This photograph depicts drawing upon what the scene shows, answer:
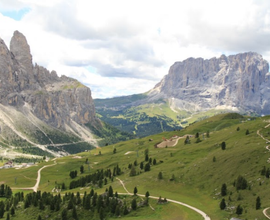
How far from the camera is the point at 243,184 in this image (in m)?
82.6

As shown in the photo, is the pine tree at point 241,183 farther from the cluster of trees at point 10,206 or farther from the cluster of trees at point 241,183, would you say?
the cluster of trees at point 10,206

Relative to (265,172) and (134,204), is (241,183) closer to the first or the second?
(265,172)

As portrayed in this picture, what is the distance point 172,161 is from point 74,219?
6583cm

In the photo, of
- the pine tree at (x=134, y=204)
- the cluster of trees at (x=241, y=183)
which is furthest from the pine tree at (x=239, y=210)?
the pine tree at (x=134, y=204)

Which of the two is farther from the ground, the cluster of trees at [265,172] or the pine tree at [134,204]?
the cluster of trees at [265,172]

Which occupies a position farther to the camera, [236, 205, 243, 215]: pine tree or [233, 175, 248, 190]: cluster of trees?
[233, 175, 248, 190]: cluster of trees

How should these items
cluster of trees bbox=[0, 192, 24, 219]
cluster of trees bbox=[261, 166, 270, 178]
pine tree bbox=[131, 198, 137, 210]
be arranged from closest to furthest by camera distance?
cluster of trees bbox=[261, 166, 270, 178] < pine tree bbox=[131, 198, 137, 210] < cluster of trees bbox=[0, 192, 24, 219]

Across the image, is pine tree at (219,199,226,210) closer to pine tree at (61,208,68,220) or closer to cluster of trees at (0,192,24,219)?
pine tree at (61,208,68,220)

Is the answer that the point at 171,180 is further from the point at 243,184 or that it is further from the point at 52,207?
the point at 52,207

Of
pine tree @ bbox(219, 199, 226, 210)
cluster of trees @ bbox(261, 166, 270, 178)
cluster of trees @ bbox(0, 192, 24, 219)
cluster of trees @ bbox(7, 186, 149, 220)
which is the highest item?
cluster of trees @ bbox(261, 166, 270, 178)

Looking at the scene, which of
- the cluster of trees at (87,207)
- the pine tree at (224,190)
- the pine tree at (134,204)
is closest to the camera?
the pine tree at (224,190)

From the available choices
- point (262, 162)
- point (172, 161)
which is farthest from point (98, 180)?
point (262, 162)

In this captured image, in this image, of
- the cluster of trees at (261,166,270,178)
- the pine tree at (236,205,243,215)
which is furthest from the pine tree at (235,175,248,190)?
the pine tree at (236,205,243,215)

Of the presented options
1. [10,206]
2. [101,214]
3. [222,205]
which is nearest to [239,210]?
[222,205]
